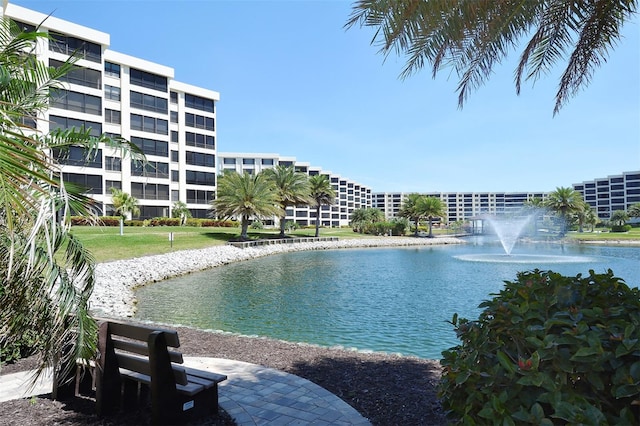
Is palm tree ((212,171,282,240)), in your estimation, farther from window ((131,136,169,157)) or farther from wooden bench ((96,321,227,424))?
wooden bench ((96,321,227,424))

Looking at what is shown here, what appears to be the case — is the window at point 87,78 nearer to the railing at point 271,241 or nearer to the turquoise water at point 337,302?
the railing at point 271,241

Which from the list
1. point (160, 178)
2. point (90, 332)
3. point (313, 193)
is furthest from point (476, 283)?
point (160, 178)

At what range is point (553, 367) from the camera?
6.82 ft

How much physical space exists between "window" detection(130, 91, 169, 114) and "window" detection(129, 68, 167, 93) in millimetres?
1426

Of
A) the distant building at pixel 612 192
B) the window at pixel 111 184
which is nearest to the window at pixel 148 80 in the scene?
the window at pixel 111 184

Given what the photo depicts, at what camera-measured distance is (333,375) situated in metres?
6.29

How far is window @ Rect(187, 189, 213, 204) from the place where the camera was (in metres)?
59.3

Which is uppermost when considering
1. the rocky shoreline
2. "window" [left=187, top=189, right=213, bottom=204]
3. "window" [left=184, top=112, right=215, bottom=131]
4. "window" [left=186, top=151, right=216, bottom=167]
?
"window" [left=184, top=112, right=215, bottom=131]

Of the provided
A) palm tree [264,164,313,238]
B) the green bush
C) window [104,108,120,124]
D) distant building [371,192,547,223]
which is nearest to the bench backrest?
the green bush

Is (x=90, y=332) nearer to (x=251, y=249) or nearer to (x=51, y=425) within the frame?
(x=51, y=425)

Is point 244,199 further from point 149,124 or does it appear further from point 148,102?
point 148,102

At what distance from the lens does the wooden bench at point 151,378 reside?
430cm

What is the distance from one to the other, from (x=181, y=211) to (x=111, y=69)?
1994 centimetres

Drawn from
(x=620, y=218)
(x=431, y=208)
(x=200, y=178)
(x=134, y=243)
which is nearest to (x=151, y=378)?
(x=134, y=243)
